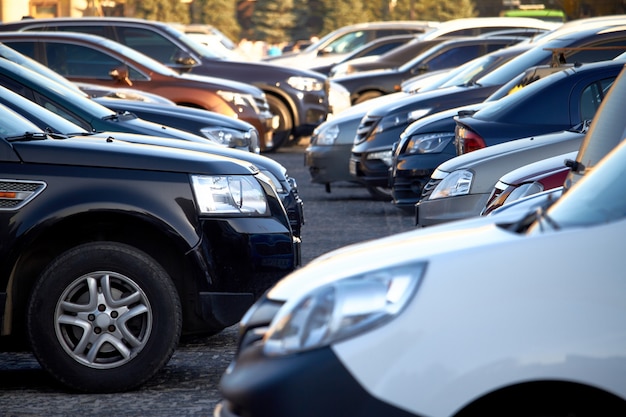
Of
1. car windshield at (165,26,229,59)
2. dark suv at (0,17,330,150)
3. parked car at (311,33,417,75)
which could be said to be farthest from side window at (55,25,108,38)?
parked car at (311,33,417,75)

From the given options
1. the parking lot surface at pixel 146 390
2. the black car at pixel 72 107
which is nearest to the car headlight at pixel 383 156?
the black car at pixel 72 107

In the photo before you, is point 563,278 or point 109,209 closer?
point 563,278

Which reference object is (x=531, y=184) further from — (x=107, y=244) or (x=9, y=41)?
(x=9, y=41)

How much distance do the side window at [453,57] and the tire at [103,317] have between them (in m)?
15.5

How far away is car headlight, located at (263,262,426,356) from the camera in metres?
3.16

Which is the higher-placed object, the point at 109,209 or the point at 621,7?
the point at 109,209

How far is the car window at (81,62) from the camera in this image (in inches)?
617

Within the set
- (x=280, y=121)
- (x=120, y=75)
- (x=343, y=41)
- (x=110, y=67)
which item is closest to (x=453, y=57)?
(x=280, y=121)

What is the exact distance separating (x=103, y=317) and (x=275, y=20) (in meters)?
84.1

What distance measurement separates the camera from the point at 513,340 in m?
3.06

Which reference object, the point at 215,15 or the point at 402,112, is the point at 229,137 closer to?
the point at 402,112

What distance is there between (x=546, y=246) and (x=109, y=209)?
2962 millimetres

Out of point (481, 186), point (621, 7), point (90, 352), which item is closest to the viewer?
point (90, 352)

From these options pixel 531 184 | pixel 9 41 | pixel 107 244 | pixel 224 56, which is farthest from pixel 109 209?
pixel 224 56
